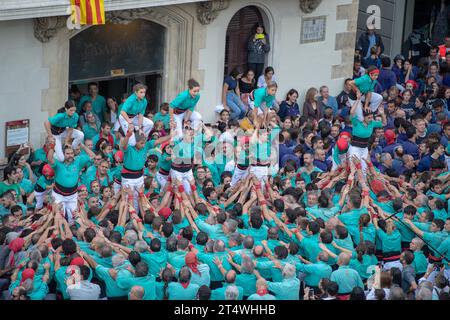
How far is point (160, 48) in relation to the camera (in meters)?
24.0

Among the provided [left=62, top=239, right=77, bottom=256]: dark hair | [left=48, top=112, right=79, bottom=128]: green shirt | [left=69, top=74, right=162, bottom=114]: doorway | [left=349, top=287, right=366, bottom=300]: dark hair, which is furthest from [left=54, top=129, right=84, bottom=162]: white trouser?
[left=349, top=287, right=366, bottom=300]: dark hair

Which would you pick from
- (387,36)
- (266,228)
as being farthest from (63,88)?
(387,36)

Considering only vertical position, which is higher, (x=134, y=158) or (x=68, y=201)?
(x=134, y=158)

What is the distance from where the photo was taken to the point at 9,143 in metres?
21.6

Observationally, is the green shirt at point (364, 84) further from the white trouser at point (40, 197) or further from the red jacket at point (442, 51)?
the red jacket at point (442, 51)

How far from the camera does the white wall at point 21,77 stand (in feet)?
70.2

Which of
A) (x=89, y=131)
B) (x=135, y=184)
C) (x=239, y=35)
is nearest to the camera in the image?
(x=135, y=184)

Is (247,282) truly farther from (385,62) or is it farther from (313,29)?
(385,62)

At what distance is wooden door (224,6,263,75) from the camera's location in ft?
82.1

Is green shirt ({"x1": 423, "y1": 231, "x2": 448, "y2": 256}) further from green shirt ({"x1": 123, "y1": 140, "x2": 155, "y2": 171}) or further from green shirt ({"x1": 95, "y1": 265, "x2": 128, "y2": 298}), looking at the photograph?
green shirt ({"x1": 95, "y1": 265, "x2": 128, "y2": 298})

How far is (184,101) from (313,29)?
21.2ft

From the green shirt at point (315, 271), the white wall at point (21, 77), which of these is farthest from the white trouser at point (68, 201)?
the green shirt at point (315, 271)

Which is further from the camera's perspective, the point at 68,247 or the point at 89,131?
the point at 89,131

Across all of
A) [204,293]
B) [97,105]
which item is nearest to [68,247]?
[204,293]
